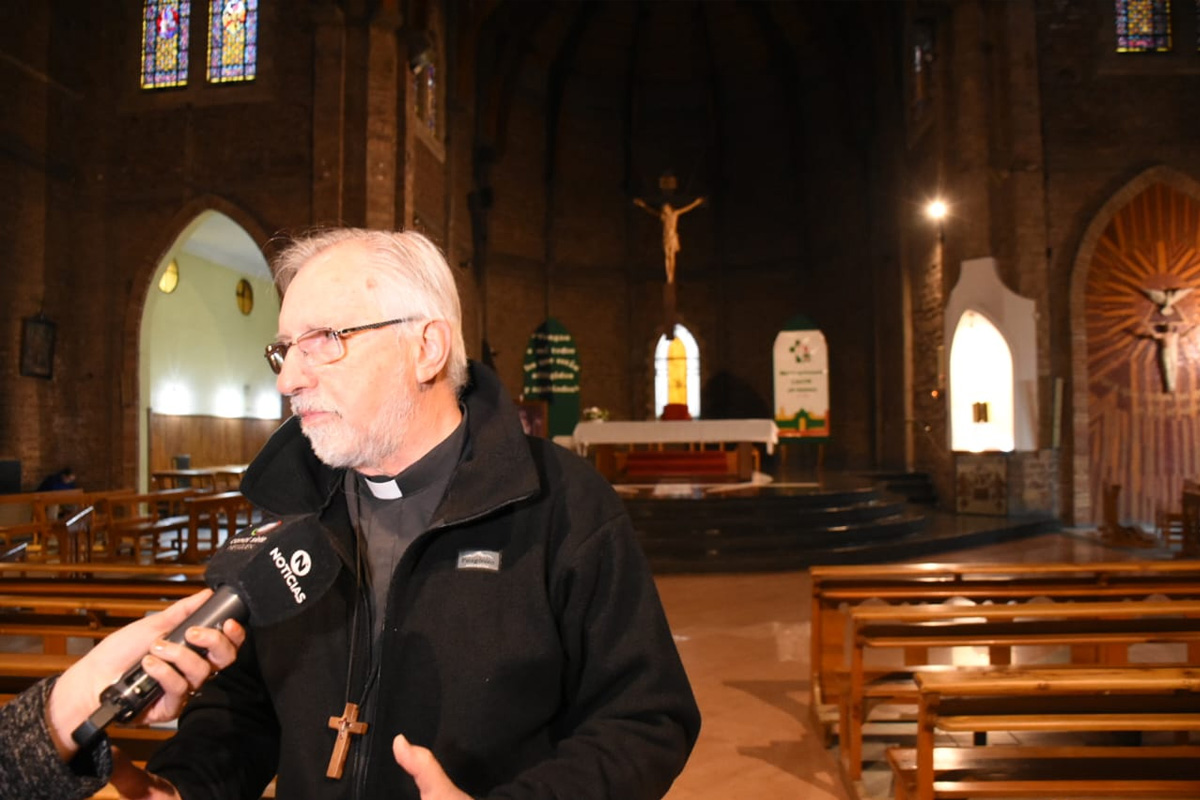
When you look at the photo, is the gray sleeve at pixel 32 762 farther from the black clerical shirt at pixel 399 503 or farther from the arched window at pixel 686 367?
the arched window at pixel 686 367

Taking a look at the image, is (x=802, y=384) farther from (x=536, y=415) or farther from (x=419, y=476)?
(x=419, y=476)

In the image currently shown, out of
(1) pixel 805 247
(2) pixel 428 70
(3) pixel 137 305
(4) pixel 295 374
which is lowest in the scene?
(4) pixel 295 374

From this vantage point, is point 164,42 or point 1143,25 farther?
point 164,42

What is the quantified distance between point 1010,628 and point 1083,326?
8825mm

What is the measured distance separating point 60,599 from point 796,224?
15.2m

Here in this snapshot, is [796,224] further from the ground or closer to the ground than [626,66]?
closer to the ground

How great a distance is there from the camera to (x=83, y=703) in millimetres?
950

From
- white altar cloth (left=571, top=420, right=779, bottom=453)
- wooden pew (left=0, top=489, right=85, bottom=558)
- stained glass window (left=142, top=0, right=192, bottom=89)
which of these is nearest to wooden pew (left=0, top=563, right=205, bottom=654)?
wooden pew (left=0, top=489, right=85, bottom=558)

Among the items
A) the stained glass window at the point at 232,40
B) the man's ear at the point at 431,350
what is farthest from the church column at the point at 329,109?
the man's ear at the point at 431,350

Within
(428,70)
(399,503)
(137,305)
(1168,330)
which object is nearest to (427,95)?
(428,70)

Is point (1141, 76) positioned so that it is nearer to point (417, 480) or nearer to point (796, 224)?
point (796, 224)

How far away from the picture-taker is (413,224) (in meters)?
11.7

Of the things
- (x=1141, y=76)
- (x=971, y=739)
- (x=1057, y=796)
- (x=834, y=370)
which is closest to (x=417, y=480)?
(x=1057, y=796)

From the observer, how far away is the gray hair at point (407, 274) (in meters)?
1.36
